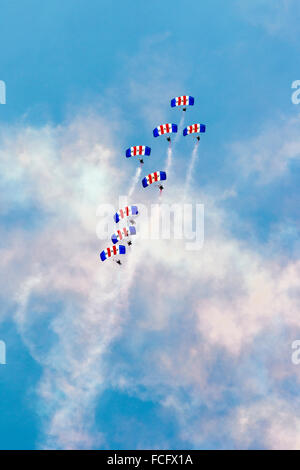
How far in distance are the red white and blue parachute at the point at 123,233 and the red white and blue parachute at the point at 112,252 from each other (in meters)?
1.97

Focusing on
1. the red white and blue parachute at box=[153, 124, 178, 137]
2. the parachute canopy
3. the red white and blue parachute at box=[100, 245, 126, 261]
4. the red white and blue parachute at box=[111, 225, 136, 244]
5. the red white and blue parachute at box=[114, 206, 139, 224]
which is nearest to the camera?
the red white and blue parachute at box=[114, 206, 139, 224]

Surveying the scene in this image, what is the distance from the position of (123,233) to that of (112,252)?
4.81m

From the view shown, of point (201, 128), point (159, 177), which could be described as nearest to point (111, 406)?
point (159, 177)

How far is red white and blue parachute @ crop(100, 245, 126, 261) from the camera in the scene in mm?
121312

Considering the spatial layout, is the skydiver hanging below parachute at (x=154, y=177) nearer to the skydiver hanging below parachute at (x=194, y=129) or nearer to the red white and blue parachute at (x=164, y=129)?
the red white and blue parachute at (x=164, y=129)

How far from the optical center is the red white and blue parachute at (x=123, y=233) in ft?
392

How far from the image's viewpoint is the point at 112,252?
122 m

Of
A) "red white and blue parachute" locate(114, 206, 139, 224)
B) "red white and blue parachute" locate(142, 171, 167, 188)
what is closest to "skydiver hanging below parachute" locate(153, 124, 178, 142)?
"red white and blue parachute" locate(142, 171, 167, 188)

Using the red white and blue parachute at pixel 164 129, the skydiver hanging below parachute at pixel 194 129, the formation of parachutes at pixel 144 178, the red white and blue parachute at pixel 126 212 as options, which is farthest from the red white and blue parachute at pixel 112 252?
the skydiver hanging below parachute at pixel 194 129

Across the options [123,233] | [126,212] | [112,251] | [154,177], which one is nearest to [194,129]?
[154,177]

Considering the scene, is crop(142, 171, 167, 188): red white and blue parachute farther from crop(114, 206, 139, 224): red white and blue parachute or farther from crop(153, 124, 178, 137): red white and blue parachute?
crop(153, 124, 178, 137): red white and blue parachute

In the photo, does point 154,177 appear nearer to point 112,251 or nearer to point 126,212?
point 126,212

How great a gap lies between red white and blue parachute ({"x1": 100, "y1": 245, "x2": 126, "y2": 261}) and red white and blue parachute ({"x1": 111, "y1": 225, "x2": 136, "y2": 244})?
6.46ft
